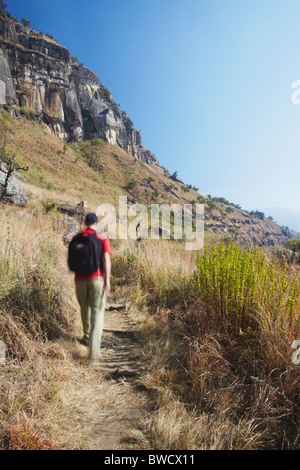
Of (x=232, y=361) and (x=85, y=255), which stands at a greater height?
(x=85, y=255)

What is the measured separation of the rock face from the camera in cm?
5397

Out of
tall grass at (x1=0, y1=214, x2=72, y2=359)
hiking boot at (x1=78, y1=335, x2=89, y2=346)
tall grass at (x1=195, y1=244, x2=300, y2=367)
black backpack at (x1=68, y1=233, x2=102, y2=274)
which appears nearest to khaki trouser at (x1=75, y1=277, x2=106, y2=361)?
black backpack at (x1=68, y1=233, x2=102, y2=274)

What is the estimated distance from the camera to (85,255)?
2514 millimetres

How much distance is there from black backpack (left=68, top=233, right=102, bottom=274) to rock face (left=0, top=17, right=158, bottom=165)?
5787 centimetres

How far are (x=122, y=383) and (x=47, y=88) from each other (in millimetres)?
78319

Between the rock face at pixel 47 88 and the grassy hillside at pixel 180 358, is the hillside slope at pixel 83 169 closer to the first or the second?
the rock face at pixel 47 88

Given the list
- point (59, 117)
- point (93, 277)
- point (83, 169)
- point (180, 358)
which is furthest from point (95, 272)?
point (59, 117)

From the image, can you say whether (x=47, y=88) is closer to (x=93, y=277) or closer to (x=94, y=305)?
(x=93, y=277)

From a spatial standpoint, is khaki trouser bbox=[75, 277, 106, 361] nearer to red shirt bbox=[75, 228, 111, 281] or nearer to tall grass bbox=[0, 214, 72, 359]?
red shirt bbox=[75, 228, 111, 281]

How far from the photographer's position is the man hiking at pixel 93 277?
2.55 meters

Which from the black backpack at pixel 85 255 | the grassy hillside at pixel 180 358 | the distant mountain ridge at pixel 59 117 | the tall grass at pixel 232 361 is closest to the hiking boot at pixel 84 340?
the grassy hillside at pixel 180 358

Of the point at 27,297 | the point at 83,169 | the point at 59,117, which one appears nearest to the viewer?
the point at 27,297
